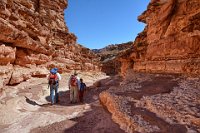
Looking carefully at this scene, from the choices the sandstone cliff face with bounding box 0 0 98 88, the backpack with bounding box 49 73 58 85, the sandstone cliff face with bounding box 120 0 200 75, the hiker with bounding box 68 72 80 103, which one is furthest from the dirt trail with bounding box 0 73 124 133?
the sandstone cliff face with bounding box 120 0 200 75

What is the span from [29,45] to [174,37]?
11617 mm

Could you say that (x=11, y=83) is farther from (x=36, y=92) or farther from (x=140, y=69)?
(x=140, y=69)

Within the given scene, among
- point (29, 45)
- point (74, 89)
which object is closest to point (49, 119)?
point (74, 89)

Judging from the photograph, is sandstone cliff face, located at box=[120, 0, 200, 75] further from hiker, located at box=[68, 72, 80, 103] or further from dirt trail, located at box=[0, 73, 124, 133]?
hiker, located at box=[68, 72, 80, 103]

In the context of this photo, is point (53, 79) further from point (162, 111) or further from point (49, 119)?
point (162, 111)

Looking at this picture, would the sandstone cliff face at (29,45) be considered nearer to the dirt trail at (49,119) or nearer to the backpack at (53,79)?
the dirt trail at (49,119)

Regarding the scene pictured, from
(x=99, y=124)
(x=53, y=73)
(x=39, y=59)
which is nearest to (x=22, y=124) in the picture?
(x=99, y=124)

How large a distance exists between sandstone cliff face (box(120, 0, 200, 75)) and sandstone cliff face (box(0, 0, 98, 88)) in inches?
368

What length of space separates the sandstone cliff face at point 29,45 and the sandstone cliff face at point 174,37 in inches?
368

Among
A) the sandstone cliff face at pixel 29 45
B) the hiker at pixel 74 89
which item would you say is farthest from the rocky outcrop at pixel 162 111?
the sandstone cliff face at pixel 29 45

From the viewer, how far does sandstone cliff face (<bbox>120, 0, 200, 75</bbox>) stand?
7.55 meters

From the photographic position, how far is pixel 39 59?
1600cm

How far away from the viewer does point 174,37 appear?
8.97 m

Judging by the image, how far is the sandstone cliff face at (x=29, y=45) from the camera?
37.4 ft
